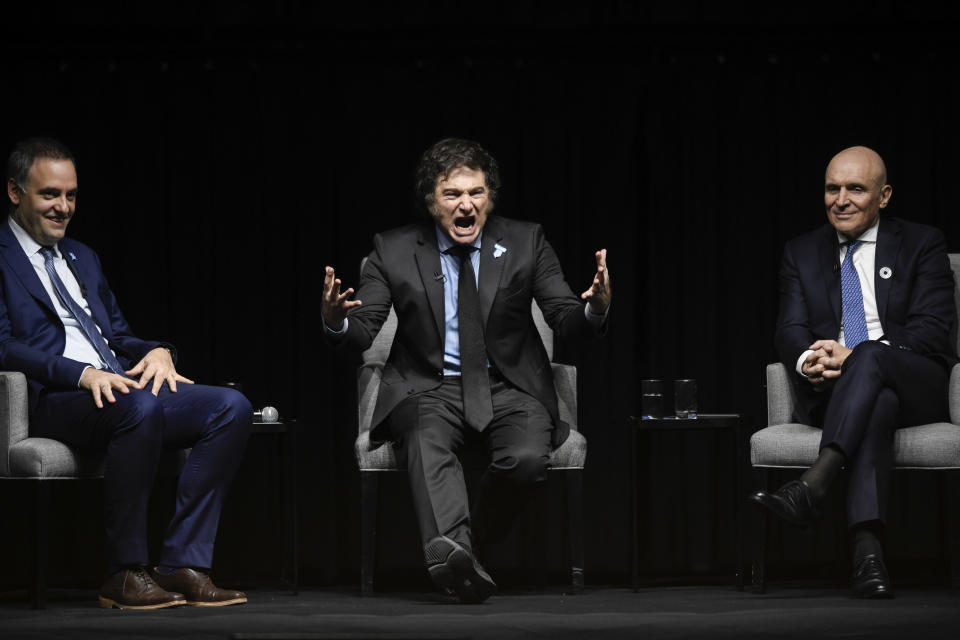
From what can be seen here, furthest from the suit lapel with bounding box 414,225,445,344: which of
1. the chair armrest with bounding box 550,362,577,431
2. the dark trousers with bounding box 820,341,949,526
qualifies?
the dark trousers with bounding box 820,341,949,526

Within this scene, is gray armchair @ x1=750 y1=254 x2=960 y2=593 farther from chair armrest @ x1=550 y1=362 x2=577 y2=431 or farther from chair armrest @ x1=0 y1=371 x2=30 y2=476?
chair armrest @ x1=0 y1=371 x2=30 y2=476

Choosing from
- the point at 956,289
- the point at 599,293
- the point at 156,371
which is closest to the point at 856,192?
the point at 956,289

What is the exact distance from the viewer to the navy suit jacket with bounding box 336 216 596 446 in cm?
383

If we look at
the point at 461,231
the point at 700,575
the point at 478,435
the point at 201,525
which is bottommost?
the point at 700,575

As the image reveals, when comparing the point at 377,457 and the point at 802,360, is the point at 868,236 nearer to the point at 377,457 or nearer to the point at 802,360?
the point at 802,360

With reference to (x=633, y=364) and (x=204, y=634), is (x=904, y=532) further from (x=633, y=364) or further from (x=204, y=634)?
(x=204, y=634)

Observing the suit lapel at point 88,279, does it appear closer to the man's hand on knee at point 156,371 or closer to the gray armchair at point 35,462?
the man's hand on knee at point 156,371

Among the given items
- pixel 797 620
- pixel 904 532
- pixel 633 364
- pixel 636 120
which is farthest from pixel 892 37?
pixel 797 620

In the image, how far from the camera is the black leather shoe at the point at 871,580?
11.2 ft

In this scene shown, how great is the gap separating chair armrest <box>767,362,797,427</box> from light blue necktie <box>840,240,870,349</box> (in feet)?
0.78

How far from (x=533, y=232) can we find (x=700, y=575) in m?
1.72

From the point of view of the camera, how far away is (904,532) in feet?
16.2

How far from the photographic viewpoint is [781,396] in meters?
4.08

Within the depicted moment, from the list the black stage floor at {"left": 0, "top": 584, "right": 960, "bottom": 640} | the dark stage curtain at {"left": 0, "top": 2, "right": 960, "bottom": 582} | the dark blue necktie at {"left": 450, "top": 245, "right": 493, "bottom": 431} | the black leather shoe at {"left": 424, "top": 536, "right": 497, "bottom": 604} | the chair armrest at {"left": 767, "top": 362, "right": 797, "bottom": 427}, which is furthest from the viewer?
the dark stage curtain at {"left": 0, "top": 2, "right": 960, "bottom": 582}
